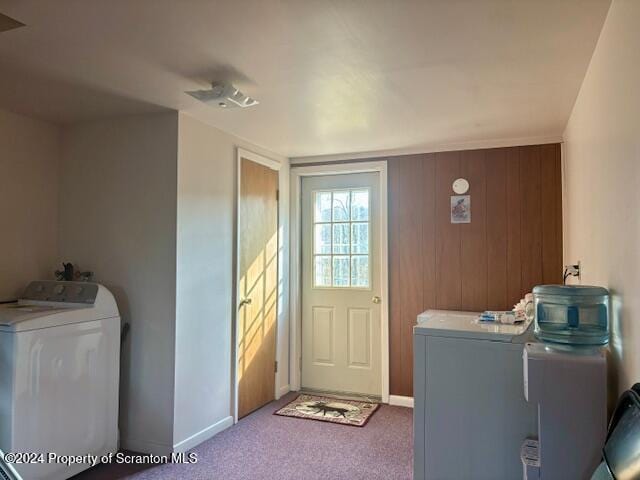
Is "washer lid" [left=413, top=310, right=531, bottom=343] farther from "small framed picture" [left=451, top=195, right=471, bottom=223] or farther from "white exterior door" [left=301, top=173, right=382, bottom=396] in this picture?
"white exterior door" [left=301, top=173, right=382, bottom=396]

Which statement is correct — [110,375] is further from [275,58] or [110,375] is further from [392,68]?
[392,68]

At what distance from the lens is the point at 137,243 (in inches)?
118

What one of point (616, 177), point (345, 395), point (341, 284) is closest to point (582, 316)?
point (616, 177)

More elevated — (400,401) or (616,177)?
(616,177)

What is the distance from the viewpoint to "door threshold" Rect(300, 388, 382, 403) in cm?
404

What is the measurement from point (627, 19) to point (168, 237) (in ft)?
8.35

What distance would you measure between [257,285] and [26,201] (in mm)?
1768

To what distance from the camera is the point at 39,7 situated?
5.48 feet

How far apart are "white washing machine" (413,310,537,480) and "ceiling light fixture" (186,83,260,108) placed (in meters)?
1.53

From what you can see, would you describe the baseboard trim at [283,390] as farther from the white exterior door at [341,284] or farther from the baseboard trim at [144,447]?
the baseboard trim at [144,447]

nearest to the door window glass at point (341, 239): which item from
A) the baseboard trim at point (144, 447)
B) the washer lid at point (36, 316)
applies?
the baseboard trim at point (144, 447)

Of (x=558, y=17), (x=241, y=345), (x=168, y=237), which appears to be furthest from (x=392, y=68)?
(x=241, y=345)

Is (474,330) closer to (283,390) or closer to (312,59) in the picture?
(312,59)

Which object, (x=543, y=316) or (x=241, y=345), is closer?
(x=543, y=316)
